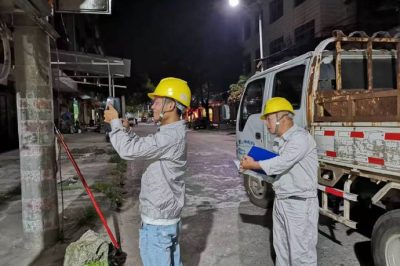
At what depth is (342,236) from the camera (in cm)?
470

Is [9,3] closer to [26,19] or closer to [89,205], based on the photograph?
[26,19]

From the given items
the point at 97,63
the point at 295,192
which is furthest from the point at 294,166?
the point at 97,63

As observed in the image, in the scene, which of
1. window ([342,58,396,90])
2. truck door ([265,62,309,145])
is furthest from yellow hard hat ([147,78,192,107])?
window ([342,58,396,90])

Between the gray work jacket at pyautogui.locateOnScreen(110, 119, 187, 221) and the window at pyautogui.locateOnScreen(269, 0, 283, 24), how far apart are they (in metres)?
27.1

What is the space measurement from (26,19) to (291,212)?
11.3 feet

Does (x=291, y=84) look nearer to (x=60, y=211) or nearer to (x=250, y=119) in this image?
(x=250, y=119)

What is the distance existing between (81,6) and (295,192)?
3440 millimetres

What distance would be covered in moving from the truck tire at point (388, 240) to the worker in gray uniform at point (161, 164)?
1.90m

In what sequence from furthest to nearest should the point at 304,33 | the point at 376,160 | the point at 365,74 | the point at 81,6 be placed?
the point at 304,33 < the point at 365,74 < the point at 81,6 < the point at 376,160

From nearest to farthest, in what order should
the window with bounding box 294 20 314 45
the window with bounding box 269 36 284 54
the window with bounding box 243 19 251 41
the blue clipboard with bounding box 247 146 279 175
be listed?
1. the blue clipboard with bounding box 247 146 279 175
2. the window with bounding box 294 20 314 45
3. the window with bounding box 269 36 284 54
4. the window with bounding box 243 19 251 41

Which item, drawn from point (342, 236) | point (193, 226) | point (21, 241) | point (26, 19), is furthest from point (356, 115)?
point (21, 241)

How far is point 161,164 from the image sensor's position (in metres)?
2.50

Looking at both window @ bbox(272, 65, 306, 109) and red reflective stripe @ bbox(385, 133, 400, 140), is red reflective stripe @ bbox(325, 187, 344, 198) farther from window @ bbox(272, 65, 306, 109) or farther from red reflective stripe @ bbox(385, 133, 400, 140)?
window @ bbox(272, 65, 306, 109)

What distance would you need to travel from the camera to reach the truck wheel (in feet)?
19.7
